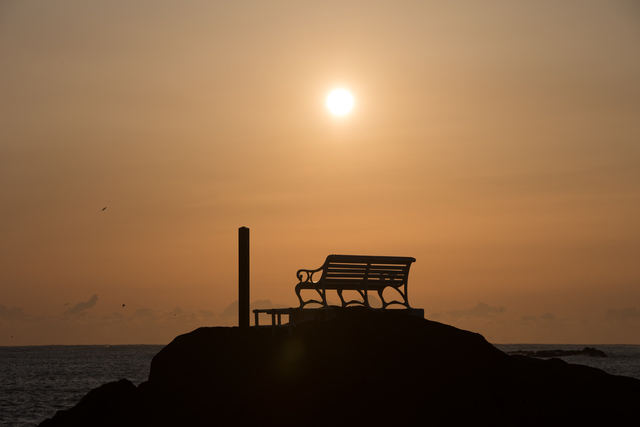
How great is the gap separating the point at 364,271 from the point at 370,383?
2.54 m

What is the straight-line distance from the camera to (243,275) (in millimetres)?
14992

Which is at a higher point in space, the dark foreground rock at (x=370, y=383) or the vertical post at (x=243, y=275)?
the vertical post at (x=243, y=275)

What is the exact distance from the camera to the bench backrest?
522 inches

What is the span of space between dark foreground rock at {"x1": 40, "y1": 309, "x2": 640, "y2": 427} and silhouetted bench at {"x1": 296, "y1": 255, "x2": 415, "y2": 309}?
59 cm

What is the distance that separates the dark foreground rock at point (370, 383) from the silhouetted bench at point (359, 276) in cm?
59

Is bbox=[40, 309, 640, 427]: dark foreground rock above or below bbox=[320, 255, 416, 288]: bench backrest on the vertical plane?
below

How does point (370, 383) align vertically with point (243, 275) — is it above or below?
below

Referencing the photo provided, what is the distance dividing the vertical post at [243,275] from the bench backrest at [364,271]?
2.25 meters

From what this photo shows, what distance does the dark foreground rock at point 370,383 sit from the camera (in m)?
11.4

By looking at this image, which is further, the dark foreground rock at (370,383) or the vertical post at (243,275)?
the vertical post at (243,275)

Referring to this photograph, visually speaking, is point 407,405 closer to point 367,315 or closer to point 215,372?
point 367,315

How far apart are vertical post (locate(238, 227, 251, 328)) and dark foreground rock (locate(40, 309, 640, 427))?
1.15m

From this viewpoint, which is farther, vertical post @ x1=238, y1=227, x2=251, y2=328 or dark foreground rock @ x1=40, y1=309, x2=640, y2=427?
vertical post @ x1=238, y1=227, x2=251, y2=328

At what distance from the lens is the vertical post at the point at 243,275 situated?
591 inches
